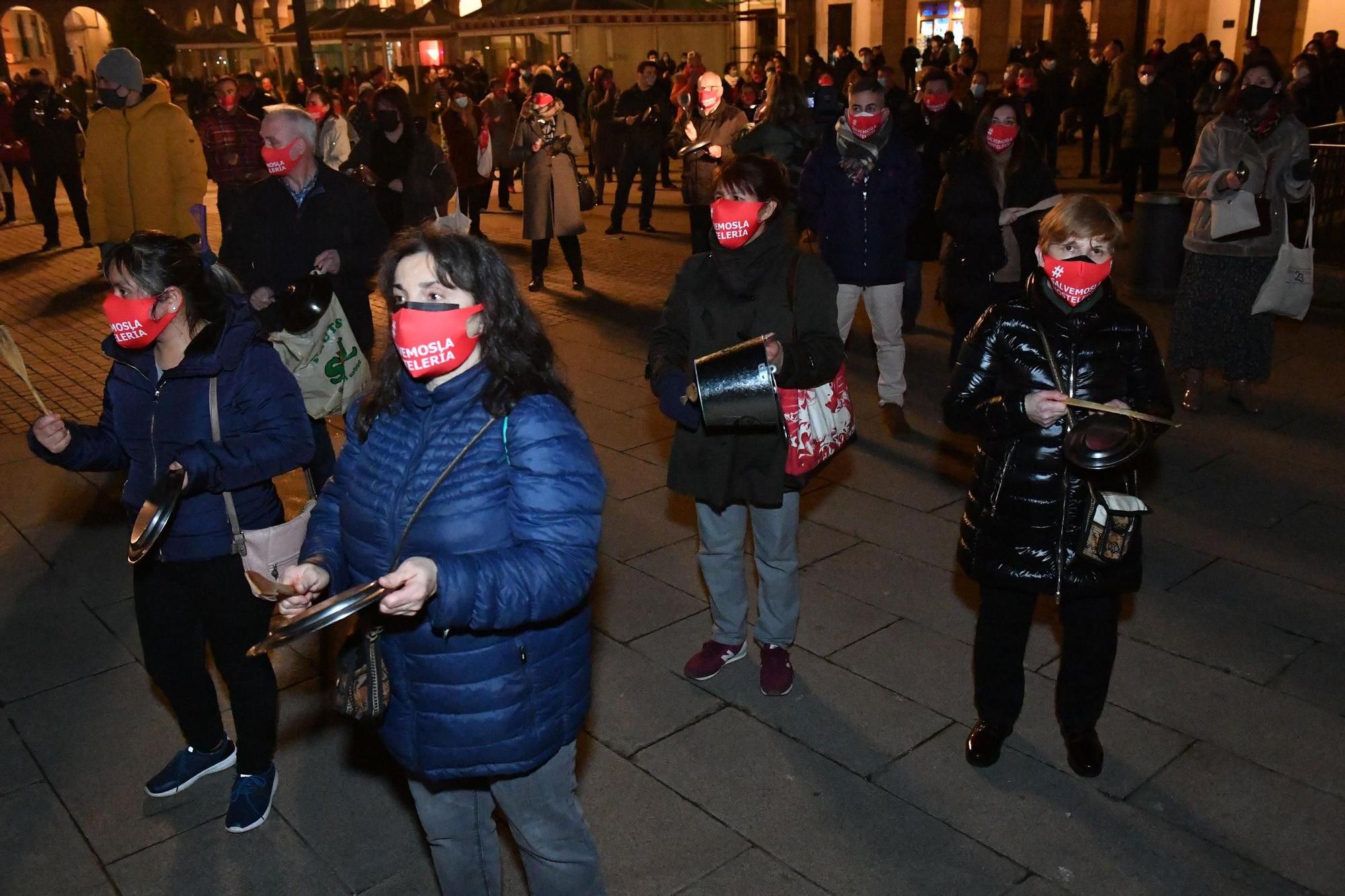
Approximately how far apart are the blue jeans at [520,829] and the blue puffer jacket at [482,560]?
0.35 feet

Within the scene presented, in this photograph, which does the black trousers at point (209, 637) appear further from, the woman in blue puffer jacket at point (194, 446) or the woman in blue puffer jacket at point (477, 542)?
the woman in blue puffer jacket at point (477, 542)

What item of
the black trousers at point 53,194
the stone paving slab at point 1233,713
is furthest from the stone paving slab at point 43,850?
the black trousers at point 53,194

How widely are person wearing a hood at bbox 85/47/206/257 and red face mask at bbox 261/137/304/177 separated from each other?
252 centimetres

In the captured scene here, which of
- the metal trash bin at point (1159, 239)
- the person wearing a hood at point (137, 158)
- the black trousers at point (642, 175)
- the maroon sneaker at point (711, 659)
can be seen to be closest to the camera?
the maroon sneaker at point (711, 659)

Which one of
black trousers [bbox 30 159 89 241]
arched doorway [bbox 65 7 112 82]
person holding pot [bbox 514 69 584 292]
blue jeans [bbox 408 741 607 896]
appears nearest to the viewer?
blue jeans [bbox 408 741 607 896]

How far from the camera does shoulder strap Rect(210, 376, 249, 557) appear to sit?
3436mm

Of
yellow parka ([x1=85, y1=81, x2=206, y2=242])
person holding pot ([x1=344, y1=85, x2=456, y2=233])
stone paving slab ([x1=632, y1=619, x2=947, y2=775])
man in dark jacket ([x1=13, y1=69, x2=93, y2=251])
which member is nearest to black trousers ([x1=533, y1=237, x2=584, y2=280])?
person holding pot ([x1=344, y1=85, x2=456, y2=233])

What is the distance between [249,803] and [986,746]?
2337 mm

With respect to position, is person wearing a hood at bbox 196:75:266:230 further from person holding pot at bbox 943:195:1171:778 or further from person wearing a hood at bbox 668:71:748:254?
person holding pot at bbox 943:195:1171:778

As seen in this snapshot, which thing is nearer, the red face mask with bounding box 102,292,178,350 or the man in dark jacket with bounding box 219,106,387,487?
the red face mask with bounding box 102,292,178,350

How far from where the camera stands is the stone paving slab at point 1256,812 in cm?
336

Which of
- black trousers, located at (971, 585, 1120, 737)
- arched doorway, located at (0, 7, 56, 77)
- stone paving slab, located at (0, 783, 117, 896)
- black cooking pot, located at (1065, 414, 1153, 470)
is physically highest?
arched doorway, located at (0, 7, 56, 77)

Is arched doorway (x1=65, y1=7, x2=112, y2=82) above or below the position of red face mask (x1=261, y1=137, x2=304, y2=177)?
above

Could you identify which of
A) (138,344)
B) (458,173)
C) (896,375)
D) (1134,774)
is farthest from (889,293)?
(458,173)
